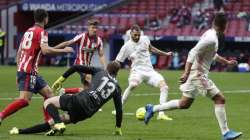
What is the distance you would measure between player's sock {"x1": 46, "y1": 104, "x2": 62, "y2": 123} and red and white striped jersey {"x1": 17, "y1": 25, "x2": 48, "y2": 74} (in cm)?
122

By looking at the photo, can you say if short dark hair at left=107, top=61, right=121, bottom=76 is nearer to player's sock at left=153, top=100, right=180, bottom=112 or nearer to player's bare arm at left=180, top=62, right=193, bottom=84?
player's bare arm at left=180, top=62, right=193, bottom=84

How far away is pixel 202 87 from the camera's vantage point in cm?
1328

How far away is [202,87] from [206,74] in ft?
0.79

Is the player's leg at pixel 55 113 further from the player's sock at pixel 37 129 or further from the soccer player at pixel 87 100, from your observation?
the player's sock at pixel 37 129

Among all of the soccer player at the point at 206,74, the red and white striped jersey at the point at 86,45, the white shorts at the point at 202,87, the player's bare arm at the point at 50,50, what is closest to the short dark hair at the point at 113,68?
the player's bare arm at the point at 50,50

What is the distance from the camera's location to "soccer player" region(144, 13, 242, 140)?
1290cm

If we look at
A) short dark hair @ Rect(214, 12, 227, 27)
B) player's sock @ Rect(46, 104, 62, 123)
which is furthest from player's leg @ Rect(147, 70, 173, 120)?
short dark hair @ Rect(214, 12, 227, 27)

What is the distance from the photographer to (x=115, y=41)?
43.7 metres

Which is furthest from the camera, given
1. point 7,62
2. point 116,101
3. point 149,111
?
point 7,62

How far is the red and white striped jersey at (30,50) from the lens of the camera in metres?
14.1

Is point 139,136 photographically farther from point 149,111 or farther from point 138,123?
point 138,123

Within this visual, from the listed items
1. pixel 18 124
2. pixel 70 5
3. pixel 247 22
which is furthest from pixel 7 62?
pixel 18 124

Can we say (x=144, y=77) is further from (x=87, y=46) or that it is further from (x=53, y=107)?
(x=53, y=107)

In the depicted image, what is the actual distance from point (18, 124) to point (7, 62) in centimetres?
3025
